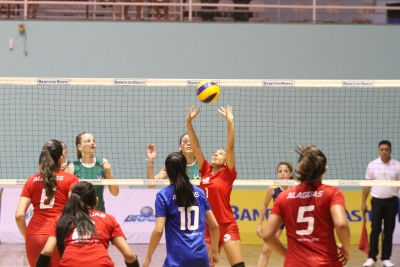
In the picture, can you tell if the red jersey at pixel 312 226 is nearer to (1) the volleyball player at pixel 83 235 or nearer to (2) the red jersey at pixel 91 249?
(1) the volleyball player at pixel 83 235

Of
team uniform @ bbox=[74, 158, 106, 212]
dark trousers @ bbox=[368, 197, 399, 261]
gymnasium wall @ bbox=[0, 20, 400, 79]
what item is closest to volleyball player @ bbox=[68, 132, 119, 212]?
team uniform @ bbox=[74, 158, 106, 212]

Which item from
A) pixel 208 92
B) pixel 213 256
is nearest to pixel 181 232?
pixel 213 256

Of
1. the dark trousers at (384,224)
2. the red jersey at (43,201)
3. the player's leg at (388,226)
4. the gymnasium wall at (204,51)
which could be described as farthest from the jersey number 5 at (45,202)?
the gymnasium wall at (204,51)

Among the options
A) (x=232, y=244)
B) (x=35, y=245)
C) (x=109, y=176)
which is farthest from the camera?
(x=109, y=176)

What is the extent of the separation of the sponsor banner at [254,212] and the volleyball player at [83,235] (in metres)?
9.83

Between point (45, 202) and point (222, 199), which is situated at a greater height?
point (45, 202)

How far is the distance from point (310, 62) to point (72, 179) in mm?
10493

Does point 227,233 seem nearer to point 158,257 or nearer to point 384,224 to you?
point 158,257

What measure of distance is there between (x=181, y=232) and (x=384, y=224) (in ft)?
21.7

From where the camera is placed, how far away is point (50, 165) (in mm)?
6062

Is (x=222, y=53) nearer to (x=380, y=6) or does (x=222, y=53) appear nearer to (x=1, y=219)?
(x=380, y=6)

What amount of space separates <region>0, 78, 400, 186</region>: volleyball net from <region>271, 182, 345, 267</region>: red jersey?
890 centimetres

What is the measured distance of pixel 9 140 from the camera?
546 inches

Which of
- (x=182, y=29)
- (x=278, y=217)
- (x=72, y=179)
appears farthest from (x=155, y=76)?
(x=278, y=217)
